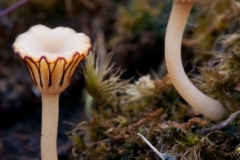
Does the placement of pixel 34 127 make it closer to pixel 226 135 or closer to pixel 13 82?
pixel 13 82

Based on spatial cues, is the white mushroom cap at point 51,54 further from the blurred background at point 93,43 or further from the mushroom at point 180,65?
the blurred background at point 93,43

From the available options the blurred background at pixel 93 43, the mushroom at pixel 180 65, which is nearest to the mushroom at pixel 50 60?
the mushroom at pixel 180 65

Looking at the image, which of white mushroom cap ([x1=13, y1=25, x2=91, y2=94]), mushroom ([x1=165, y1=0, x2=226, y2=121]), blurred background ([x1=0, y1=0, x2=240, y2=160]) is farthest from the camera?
blurred background ([x1=0, y1=0, x2=240, y2=160])

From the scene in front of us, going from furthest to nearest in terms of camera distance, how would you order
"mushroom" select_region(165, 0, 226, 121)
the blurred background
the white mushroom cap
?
1. the blurred background
2. "mushroom" select_region(165, 0, 226, 121)
3. the white mushroom cap

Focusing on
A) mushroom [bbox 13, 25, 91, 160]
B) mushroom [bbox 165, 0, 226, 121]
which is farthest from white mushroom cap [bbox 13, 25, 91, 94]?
mushroom [bbox 165, 0, 226, 121]

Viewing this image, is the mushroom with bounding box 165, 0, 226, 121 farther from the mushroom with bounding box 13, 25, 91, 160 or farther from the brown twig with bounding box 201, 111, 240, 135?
the mushroom with bounding box 13, 25, 91, 160

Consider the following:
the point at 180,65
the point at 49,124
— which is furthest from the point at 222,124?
the point at 49,124

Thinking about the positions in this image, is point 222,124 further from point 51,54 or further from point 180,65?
point 51,54
